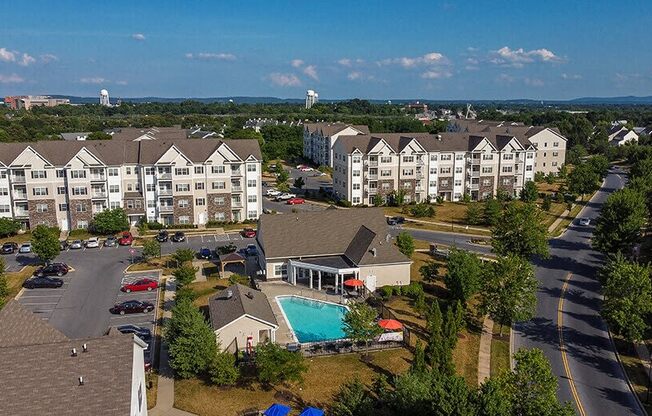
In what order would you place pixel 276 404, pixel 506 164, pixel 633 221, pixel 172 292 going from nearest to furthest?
1. pixel 276 404
2. pixel 172 292
3. pixel 633 221
4. pixel 506 164

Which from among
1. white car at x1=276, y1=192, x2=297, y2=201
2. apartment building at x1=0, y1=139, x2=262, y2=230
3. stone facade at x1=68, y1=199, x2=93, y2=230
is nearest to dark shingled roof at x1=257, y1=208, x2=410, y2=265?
apartment building at x1=0, y1=139, x2=262, y2=230

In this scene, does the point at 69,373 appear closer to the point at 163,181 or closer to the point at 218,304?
the point at 218,304

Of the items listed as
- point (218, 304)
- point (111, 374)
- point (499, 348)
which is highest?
point (111, 374)

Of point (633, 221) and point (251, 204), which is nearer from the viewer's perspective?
point (633, 221)

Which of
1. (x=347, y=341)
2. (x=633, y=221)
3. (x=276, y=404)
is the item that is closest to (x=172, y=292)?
(x=347, y=341)

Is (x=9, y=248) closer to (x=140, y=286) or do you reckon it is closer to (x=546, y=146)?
(x=140, y=286)

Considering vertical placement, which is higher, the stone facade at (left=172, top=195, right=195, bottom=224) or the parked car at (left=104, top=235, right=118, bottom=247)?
the stone facade at (left=172, top=195, right=195, bottom=224)

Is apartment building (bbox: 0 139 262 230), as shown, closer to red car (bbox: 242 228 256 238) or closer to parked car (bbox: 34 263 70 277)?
red car (bbox: 242 228 256 238)
